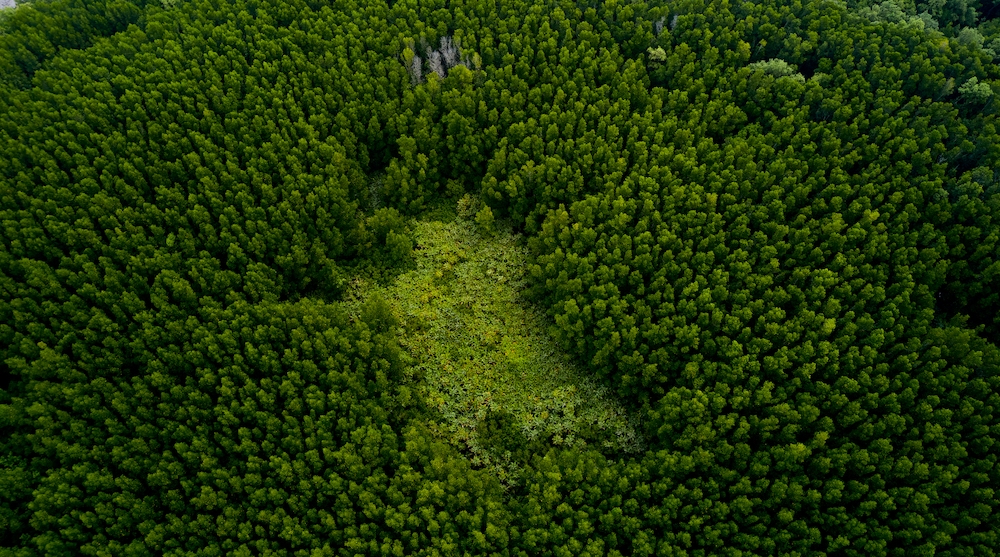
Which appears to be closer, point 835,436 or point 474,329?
point 835,436

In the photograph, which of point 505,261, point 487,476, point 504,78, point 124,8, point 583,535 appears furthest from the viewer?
point 124,8

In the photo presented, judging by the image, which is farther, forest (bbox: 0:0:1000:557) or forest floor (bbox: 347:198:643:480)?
forest floor (bbox: 347:198:643:480)

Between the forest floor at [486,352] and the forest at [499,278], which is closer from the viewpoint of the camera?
the forest at [499,278]

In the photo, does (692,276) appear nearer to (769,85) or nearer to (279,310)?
(769,85)

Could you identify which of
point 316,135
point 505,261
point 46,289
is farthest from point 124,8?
point 505,261
